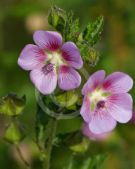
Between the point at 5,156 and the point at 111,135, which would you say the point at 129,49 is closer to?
the point at 111,135

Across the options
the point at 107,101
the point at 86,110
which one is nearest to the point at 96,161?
the point at 107,101

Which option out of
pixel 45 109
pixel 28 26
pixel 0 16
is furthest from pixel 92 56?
pixel 28 26

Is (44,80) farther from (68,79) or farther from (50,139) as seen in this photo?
(50,139)

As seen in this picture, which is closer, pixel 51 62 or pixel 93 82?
pixel 93 82

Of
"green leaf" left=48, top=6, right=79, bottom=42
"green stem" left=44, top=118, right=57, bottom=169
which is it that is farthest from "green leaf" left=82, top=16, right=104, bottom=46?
"green stem" left=44, top=118, right=57, bottom=169

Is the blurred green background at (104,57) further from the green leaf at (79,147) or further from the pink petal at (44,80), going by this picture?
the pink petal at (44,80)

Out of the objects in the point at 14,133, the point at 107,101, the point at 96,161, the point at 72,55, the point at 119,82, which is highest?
the point at 72,55
